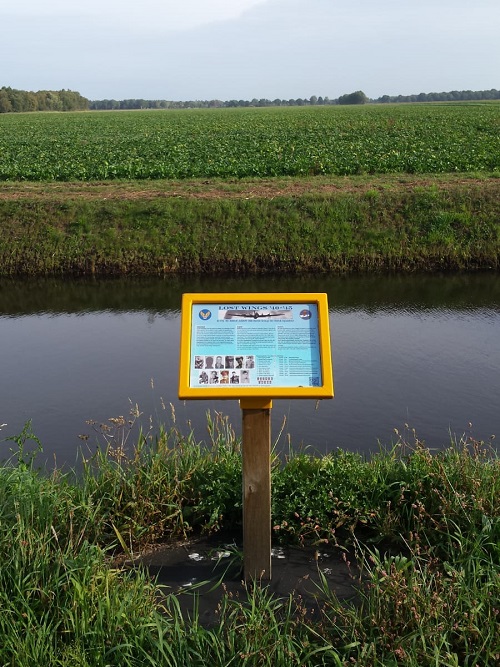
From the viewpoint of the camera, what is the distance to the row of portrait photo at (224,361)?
4.04 metres

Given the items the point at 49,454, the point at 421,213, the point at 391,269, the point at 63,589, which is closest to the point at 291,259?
the point at 391,269

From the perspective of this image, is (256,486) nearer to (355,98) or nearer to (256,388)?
(256,388)

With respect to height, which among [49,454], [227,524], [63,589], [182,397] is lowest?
[49,454]

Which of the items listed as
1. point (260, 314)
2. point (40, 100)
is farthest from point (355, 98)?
point (260, 314)

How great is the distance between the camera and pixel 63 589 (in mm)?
3691

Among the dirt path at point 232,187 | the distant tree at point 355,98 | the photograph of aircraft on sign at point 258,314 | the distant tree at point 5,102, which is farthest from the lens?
the distant tree at point 355,98

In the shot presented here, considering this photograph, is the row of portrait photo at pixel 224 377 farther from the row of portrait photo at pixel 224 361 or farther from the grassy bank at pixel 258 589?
the grassy bank at pixel 258 589

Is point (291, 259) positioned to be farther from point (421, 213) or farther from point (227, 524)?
point (227, 524)

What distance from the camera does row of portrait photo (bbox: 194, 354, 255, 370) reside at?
4.04m

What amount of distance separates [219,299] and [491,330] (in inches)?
341

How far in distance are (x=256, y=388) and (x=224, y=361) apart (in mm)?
257

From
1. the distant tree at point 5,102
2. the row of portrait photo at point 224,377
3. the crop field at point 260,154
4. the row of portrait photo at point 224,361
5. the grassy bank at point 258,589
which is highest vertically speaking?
the distant tree at point 5,102

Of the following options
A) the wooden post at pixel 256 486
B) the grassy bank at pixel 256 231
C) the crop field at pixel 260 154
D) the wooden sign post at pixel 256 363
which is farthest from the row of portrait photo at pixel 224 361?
the crop field at pixel 260 154

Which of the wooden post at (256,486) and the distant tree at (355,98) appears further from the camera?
the distant tree at (355,98)
